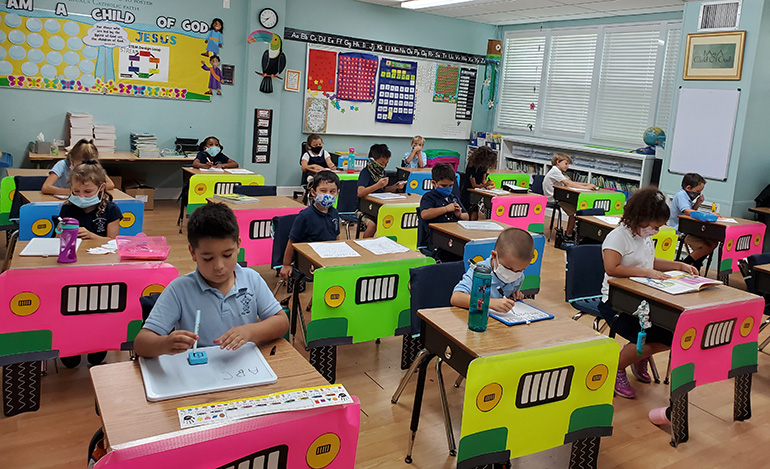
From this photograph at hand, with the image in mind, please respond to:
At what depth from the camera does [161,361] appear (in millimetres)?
1762

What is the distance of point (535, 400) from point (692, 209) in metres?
4.73

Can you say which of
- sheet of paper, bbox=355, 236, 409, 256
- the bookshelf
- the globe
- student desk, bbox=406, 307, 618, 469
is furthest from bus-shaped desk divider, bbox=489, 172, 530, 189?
student desk, bbox=406, 307, 618, 469

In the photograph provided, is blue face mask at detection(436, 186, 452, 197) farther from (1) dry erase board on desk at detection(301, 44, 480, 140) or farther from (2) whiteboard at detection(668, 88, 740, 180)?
(1) dry erase board on desk at detection(301, 44, 480, 140)

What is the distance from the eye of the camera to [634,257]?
3.37 meters

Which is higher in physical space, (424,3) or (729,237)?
(424,3)

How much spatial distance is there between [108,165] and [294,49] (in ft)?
9.85

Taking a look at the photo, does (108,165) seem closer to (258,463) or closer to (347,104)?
(347,104)

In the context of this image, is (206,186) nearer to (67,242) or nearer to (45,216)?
(45,216)

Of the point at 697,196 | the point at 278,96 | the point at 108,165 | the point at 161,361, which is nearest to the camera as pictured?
the point at 161,361

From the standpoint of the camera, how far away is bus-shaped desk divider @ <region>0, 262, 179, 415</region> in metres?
2.60

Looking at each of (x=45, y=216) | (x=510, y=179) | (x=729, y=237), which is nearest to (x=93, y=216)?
(x=45, y=216)

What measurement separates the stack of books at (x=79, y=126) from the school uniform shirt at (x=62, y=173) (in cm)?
293

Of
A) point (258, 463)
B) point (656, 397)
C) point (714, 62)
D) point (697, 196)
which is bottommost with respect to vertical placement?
point (656, 397)

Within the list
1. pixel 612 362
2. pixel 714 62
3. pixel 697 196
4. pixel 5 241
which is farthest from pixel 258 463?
pixel 714 62
